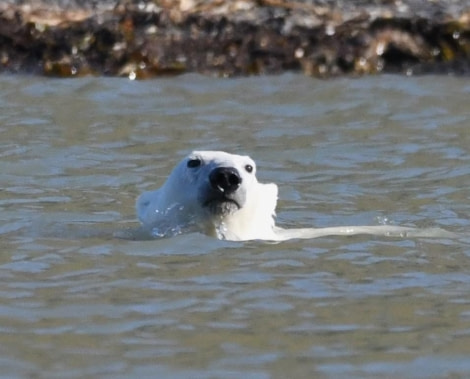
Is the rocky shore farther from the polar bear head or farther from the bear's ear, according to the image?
the polar bear head

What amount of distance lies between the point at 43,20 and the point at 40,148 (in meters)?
4.46

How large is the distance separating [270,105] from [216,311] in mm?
7039

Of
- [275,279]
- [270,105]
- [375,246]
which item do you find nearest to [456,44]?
[270,105]

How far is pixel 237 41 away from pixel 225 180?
7864 mm

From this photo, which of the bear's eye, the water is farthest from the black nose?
the water

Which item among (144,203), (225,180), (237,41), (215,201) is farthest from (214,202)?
(237,41)

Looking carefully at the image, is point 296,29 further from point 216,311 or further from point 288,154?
point 216,311

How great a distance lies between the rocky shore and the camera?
1422cm

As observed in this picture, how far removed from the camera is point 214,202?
22.4 feet

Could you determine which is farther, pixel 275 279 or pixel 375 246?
pixel 375 246

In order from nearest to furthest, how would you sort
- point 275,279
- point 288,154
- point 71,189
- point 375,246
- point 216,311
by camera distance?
point 216,311, point 275,279, point 375,246, point 71,189, point 288,154

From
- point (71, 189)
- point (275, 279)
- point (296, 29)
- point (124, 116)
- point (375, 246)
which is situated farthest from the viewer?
point (296, 29)

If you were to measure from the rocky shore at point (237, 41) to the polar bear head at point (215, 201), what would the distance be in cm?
697

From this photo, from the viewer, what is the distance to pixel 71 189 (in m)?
9.24
